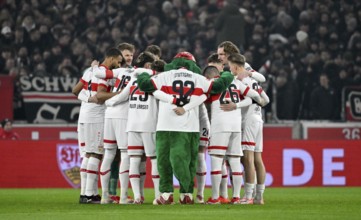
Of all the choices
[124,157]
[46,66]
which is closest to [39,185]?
[46,66]

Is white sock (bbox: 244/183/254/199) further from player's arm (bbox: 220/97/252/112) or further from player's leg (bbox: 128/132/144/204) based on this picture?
player's leg (bbox: 128/132/144/204)

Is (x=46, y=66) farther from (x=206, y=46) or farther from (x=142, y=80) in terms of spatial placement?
(x=142, y=80)

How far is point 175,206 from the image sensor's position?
14445 mm

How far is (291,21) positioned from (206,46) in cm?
243

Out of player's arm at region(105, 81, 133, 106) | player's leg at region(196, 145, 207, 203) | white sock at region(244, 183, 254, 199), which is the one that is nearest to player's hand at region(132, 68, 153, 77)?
player's arm at region(105, 81, 133, 106)

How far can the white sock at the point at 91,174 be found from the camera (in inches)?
617

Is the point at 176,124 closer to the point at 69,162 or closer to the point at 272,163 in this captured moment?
the point at 69,162

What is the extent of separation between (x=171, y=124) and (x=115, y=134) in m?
1.13

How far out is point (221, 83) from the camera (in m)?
14.9

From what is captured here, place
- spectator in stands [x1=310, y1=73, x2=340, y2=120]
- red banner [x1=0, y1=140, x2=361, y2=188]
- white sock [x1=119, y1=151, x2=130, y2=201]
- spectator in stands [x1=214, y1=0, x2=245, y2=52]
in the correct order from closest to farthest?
white sock [x1=119, y1=151, x2=130, y2=201], red banner [x1=0, y1=140, x2=361, y2=188], spectator in stands [x1=310, y1=73, x2=340, y2=120], spectator in stands [x1=214, y1=0, x2=245, y2=52]

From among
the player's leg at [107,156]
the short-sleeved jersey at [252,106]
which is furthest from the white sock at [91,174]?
the short-sleeved jersey at [252,106]

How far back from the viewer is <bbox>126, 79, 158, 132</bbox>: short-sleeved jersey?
49.6ft

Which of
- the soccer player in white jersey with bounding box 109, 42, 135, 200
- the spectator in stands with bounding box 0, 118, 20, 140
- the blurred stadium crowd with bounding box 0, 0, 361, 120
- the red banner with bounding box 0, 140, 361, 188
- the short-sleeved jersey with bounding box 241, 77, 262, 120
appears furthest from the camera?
the blurred stadium crowd with bounding box 0, 0, 361, 120

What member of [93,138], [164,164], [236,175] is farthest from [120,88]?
[236,175]
